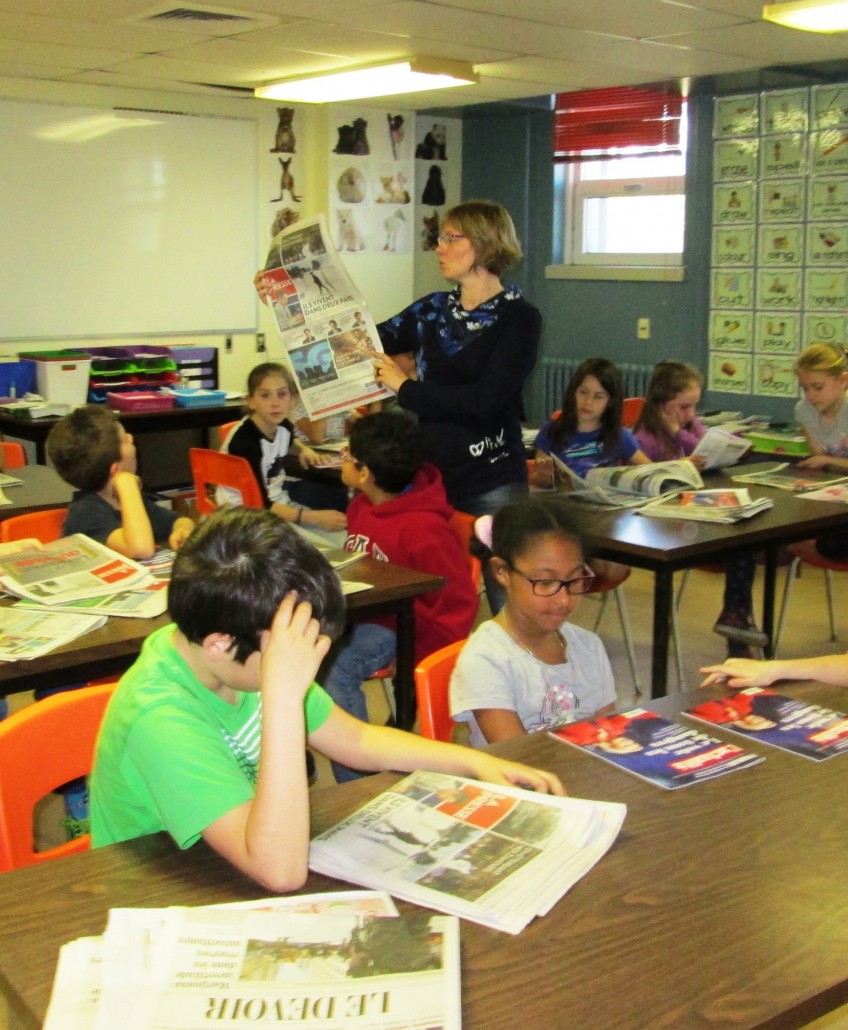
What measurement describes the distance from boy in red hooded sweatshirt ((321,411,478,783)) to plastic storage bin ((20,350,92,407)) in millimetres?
3162

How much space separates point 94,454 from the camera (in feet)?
9.65

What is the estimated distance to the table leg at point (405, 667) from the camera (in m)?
2.73

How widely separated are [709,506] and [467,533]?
77 centimetres

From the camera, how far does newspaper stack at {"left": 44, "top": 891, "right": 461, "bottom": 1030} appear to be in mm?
1020

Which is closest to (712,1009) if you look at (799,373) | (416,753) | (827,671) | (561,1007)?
(561,1007)

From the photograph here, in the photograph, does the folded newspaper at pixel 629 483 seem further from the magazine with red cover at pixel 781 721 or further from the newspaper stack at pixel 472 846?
the newspaper stack at pixel 472 846

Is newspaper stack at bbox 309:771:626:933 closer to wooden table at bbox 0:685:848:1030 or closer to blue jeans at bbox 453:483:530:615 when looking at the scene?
wooden table at bbox 0:685:848:1030

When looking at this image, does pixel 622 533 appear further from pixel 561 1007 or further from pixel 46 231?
pixel 46 231

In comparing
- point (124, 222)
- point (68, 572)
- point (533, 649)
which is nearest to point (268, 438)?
point (68, 572)

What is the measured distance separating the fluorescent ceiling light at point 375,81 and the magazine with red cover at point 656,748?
4005mm

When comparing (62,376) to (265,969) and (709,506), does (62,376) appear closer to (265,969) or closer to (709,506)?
(709,506)

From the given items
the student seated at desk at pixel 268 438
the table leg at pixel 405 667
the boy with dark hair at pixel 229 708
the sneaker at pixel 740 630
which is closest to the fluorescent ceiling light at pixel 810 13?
the sneaker at pixel 740 630

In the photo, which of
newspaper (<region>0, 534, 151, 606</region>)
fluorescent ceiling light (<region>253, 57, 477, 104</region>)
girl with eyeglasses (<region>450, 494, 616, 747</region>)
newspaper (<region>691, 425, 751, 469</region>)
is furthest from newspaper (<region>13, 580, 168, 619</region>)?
fluorescent ceiling light (<region>253, 57, 477, 104</region>)

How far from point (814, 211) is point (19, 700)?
4.31 metres
